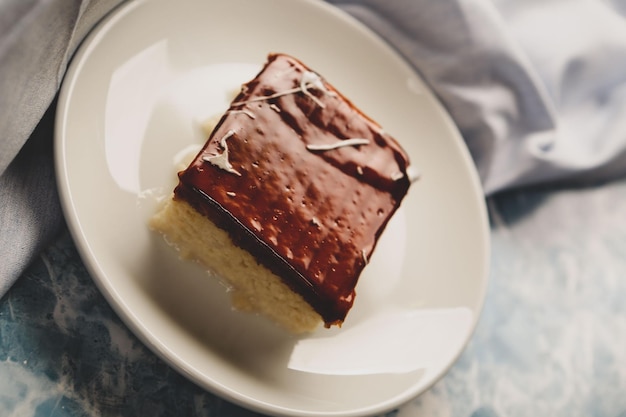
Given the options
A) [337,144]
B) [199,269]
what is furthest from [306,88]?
[199,269]

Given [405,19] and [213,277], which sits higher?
[405,19]

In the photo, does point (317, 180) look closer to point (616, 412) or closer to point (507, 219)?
point (507, 219)

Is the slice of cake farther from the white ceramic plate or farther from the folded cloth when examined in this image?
the folded cloth

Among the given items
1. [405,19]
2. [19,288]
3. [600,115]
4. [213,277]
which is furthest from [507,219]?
[19,288]

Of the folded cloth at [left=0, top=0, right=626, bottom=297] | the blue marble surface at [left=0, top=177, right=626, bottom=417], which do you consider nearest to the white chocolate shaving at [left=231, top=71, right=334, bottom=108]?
the folded cloth at [left=0, top=0, right=626, bottom=297]

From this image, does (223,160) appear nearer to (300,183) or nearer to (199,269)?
(300,183)

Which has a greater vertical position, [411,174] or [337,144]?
[337,144]

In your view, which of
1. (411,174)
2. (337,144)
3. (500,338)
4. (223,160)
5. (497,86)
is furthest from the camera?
(497,86)
